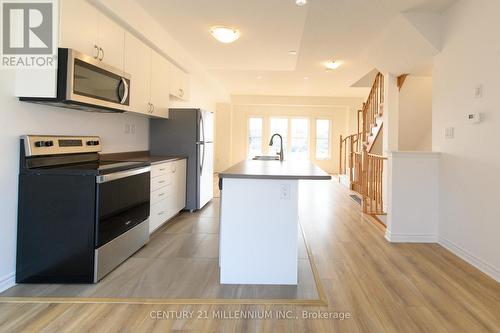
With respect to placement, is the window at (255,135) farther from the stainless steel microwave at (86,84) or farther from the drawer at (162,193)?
the stainless steel microwave at (86,84)

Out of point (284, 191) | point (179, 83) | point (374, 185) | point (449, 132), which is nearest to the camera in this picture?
point (284, 191)

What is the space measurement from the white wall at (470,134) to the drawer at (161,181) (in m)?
3.30

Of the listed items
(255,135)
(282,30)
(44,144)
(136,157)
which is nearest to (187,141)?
(136,157)

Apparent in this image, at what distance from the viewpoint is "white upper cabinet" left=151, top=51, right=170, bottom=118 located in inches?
152

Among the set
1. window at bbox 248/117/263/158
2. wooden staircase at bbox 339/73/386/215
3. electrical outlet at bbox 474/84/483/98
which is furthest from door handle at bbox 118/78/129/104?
window at bbox 248/117/263/158

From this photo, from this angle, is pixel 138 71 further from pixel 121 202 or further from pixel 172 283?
pixel 172 283

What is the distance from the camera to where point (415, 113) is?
5363mm

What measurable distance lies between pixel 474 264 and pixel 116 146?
396 cm

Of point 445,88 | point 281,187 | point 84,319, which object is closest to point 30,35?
point 84,319

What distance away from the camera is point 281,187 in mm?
2377

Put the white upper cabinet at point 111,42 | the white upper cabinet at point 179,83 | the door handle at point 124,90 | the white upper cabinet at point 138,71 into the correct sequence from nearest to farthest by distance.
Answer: the white upper cabinet at point 111,42, the door handle at point 124,90, the white upper cabinet at point 138,71, the white upper cabinet at point 179,83

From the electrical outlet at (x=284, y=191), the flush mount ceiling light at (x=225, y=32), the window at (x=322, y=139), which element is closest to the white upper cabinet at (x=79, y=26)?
the flush mount ceiling light at (x=225, y=32)

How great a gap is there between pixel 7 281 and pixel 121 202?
0.94 metres

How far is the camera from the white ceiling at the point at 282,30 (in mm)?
3404
